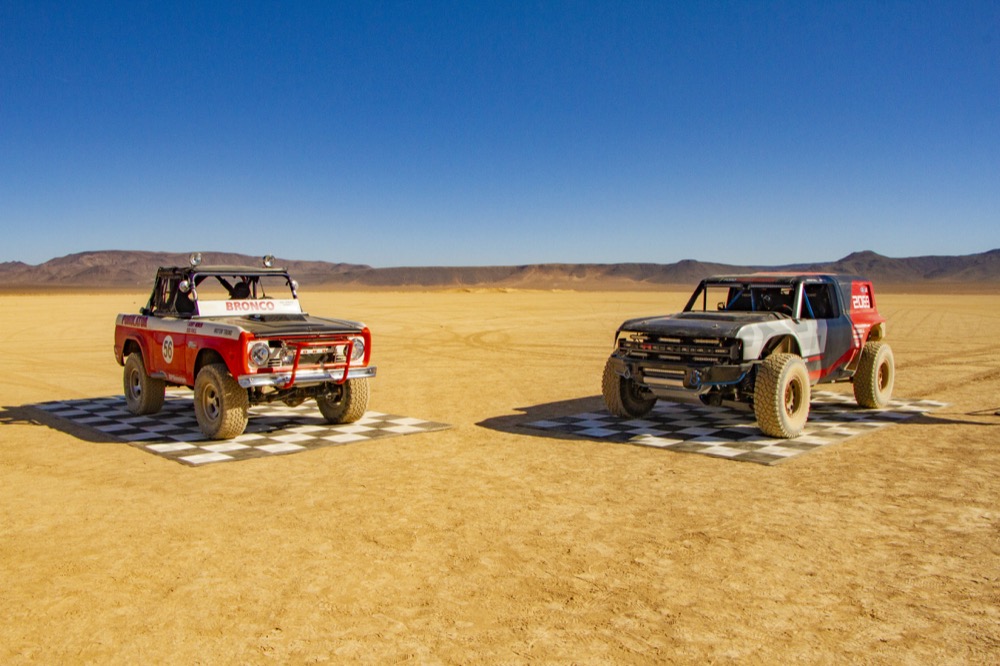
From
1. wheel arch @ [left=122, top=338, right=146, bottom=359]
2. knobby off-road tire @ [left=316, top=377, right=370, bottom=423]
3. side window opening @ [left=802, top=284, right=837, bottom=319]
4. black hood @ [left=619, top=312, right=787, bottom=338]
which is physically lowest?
knobby off-road tire @ [left=316, top=377, right=370, bottom=423]

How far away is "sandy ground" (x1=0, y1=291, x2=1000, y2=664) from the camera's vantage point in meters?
4.39

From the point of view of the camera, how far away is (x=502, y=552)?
579 cm

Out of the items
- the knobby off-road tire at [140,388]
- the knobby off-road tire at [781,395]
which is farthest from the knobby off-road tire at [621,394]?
the knobby off-road tire at [140,388]

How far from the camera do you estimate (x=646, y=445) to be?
9.44 meters

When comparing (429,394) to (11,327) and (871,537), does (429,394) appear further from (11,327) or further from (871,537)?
(11,327)

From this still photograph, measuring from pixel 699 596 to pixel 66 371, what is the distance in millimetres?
15797

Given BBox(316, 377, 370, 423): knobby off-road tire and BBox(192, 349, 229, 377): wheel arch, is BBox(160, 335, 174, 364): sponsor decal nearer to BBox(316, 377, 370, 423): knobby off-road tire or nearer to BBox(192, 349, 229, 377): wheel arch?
BBox(192, 349, 229, 377): wheel arch

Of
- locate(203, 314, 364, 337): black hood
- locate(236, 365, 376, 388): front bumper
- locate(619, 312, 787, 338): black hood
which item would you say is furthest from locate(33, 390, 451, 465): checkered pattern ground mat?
locate(619, 312, 787, 338): black hood

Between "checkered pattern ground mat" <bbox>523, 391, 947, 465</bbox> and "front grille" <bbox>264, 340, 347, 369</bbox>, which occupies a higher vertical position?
"front grille" <bbox>264, 340, 347, 369</bbox>

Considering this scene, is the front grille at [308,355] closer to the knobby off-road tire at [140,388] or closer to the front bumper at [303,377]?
the front bumper at [303,377]

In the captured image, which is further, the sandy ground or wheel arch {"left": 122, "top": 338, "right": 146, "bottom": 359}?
wheel arch {"left": 122, "top": 338, "right": 146, "bottom": 359}

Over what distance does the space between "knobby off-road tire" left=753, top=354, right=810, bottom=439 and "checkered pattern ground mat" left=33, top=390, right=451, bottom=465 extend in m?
4.05

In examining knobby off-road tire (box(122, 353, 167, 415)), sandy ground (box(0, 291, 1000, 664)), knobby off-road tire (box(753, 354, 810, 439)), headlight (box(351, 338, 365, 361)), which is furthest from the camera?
knobby off-road tire (box(122, 353, 167, 415))

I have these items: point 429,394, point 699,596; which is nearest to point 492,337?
point 429,394
